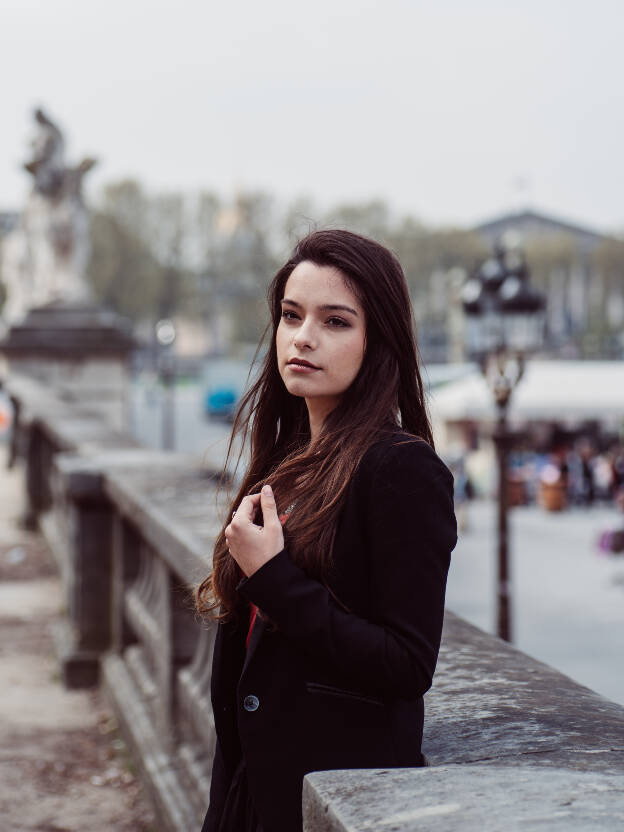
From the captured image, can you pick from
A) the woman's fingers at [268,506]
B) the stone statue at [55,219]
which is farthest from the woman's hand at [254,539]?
the stone statue at [55,219]

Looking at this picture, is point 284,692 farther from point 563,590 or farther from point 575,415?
point 575,415

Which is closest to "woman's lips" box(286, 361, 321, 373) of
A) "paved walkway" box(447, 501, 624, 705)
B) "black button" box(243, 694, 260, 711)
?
"black button" box(243, 694, 260, 711)

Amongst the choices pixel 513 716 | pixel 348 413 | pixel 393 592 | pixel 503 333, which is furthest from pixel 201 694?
pixel 503 333

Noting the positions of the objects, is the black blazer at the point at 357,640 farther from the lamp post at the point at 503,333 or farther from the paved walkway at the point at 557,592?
the lamp post at the point at 503,333

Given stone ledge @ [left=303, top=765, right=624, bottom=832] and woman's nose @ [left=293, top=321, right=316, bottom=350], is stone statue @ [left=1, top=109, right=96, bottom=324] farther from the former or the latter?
stone ledge @ [left=303, top=765, right=624, bottom=832]

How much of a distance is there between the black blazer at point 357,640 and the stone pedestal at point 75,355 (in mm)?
11926

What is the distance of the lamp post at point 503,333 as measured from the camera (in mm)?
9266

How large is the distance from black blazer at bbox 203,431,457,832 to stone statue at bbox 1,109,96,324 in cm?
1270

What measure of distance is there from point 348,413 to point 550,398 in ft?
63.4

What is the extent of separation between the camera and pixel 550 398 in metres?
20.7

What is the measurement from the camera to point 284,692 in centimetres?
170

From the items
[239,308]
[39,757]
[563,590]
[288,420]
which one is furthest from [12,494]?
[239,308]

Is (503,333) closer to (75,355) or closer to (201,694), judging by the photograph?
(75,355)

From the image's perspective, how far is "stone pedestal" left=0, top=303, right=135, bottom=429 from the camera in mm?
13477
